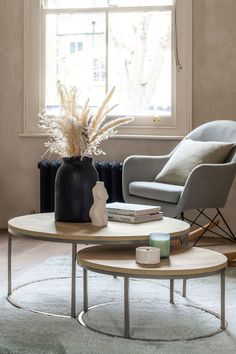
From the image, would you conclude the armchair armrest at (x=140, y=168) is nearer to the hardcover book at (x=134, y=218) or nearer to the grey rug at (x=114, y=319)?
the grey rug at (x=114, y=319)

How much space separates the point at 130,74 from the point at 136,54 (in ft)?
0.58

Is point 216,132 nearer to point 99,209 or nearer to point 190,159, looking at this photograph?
point 190,159

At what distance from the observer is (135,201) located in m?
4.69

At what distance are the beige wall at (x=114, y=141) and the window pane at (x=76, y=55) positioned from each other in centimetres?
27

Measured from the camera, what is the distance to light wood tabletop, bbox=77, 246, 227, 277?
2.62 m

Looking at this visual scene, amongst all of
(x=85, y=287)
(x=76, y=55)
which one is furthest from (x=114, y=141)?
(x=85, y=287)

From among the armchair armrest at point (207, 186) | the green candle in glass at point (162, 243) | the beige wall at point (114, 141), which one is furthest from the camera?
the beige wall at point (114, 141)

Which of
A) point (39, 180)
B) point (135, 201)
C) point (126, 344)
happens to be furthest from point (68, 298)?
point (39, 180)

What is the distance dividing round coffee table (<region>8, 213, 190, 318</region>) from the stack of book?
39 millimetres

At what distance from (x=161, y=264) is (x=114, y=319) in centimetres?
43

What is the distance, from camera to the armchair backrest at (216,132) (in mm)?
4824

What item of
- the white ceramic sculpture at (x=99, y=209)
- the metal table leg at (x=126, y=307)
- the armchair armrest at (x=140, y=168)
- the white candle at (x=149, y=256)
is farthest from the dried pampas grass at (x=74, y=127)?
the armchair armrest at (x=140, y=168)

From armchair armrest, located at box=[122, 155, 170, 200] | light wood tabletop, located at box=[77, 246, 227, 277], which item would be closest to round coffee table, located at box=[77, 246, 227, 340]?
light wood tabletop, located at box=[77, 246, 227, 277]

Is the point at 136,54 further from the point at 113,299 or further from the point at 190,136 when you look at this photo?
the point at 113,299
